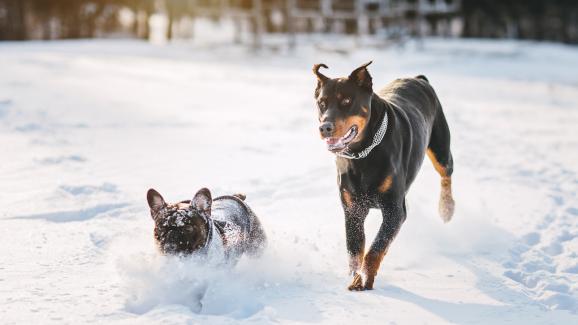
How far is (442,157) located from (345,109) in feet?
6.21

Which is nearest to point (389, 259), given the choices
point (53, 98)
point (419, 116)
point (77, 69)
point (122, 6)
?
point (419, 116)

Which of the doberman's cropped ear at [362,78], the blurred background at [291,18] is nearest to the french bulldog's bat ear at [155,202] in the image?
the doberman's cropped ear at [362,78]

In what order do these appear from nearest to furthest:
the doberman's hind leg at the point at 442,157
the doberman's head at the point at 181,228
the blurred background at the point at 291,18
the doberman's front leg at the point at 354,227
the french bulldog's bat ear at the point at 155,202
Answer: the doberman's head at the point at 181,228, the french bulldog's bat ear at the point at 155,202, the doberman's front leg at the point at 354,227, the doberman's hind leg at the point at 442,157, the blurred background at the point at 291,18

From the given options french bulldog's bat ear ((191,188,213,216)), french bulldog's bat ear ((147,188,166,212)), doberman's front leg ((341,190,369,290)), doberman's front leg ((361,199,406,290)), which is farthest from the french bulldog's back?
doberman's front leg ((361,199,406,290))

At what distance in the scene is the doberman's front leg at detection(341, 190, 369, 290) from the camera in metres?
4.17

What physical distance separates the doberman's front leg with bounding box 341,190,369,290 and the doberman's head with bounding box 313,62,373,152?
1.42 feet

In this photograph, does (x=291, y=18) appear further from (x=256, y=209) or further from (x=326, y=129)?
(x=326, y=129)

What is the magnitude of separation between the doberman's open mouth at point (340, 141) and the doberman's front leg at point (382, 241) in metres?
0.52

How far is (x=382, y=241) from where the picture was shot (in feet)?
13.2

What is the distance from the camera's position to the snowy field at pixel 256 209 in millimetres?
3541

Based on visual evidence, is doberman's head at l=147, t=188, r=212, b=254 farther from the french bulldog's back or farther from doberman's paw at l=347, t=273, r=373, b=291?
doberman's paw at l=347, t=273, r=373, b=291

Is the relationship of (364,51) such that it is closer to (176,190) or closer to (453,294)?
(176,190)

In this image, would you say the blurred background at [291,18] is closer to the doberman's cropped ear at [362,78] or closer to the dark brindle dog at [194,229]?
the doberman's cropped ear at [362,78]

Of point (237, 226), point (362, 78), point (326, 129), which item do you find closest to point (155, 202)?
point (237, 226)
